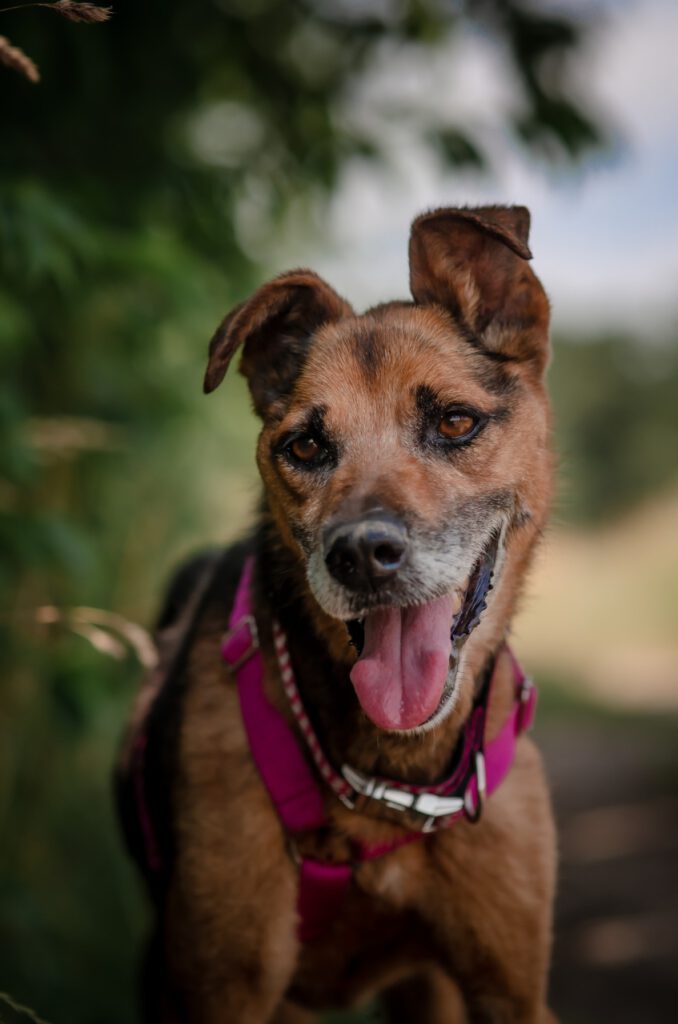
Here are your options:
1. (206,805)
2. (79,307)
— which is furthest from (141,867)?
(79,307)

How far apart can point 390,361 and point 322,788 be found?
48.4 inches

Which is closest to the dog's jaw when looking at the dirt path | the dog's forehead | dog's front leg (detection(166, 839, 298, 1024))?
the dog's forehead

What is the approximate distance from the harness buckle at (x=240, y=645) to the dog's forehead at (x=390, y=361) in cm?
67

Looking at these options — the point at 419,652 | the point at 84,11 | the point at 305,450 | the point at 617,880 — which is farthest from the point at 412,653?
the point at 617,880

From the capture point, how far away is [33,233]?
3.04 metres

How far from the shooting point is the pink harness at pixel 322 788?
2676 mm

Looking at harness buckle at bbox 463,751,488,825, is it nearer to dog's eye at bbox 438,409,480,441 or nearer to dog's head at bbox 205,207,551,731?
dog's head at bbox 205,207,551,731

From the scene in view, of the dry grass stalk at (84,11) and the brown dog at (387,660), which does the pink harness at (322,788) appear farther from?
the dry grass stalk at (84,11)

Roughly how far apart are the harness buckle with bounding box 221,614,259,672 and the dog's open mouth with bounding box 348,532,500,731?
0.36 metres

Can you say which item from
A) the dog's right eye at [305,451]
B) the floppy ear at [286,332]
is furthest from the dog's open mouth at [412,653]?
the floppy ear at [286,332]

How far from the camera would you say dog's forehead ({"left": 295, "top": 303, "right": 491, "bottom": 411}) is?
9.25ft

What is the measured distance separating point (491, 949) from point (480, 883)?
0.19 meters

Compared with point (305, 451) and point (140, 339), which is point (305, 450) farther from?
point (140, 339)

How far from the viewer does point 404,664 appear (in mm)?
2533
